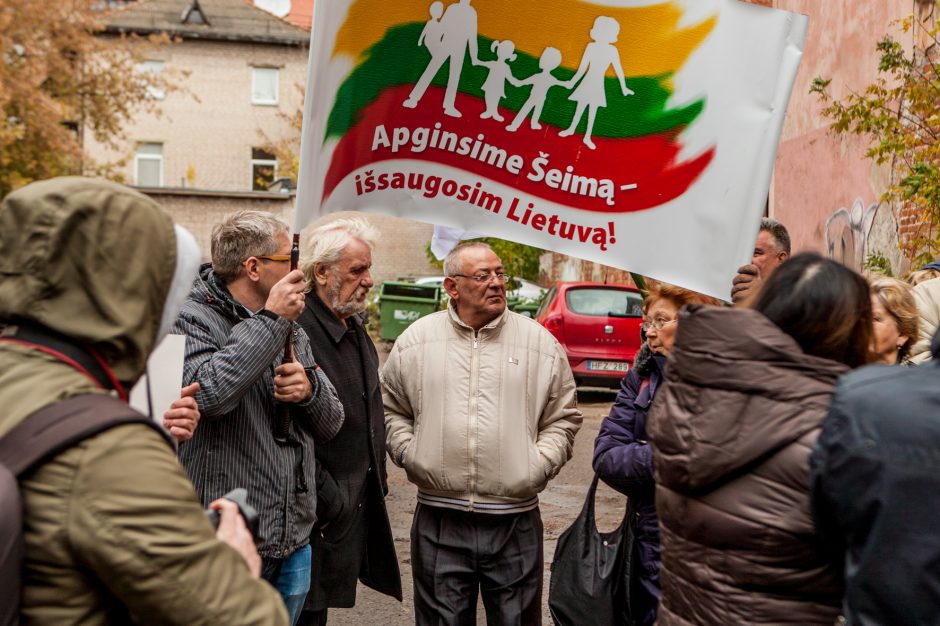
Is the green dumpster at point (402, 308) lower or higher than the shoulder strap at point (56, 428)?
lower

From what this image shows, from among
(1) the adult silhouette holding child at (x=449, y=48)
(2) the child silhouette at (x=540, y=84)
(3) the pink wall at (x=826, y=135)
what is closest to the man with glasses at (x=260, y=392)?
(1) the adult silhouette holding child at (x=449, y=48)

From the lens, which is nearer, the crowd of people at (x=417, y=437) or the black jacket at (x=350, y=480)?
the crowd of people at (x=417, y=437)

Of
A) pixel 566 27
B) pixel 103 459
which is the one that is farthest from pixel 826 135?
pixel 103 459

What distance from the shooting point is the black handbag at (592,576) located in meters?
4.04

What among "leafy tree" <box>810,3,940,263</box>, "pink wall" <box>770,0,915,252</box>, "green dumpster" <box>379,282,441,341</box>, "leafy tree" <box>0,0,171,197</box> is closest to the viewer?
"leafy tree" <box>810,3,940,263</box>

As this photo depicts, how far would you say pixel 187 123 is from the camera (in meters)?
45.2

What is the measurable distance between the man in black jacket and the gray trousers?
19 cm

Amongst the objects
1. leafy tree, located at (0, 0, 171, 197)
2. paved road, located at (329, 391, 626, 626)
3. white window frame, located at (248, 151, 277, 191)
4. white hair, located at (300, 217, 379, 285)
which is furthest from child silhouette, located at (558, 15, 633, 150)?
white window frame, located at (248, 151, 277, 191)

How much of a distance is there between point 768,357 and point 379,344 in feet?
77.8

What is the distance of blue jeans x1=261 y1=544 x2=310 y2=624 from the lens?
393 cm


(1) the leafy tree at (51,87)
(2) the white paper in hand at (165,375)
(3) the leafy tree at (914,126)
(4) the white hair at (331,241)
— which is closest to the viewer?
(2) the white paper in hand at (165,375)

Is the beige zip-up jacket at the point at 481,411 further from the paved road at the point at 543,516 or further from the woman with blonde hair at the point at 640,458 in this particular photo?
the paved road at the point at 543,516

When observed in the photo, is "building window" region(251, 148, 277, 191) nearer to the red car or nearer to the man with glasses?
the red car

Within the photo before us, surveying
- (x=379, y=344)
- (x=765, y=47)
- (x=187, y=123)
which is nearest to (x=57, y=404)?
(x=765, y=47)
